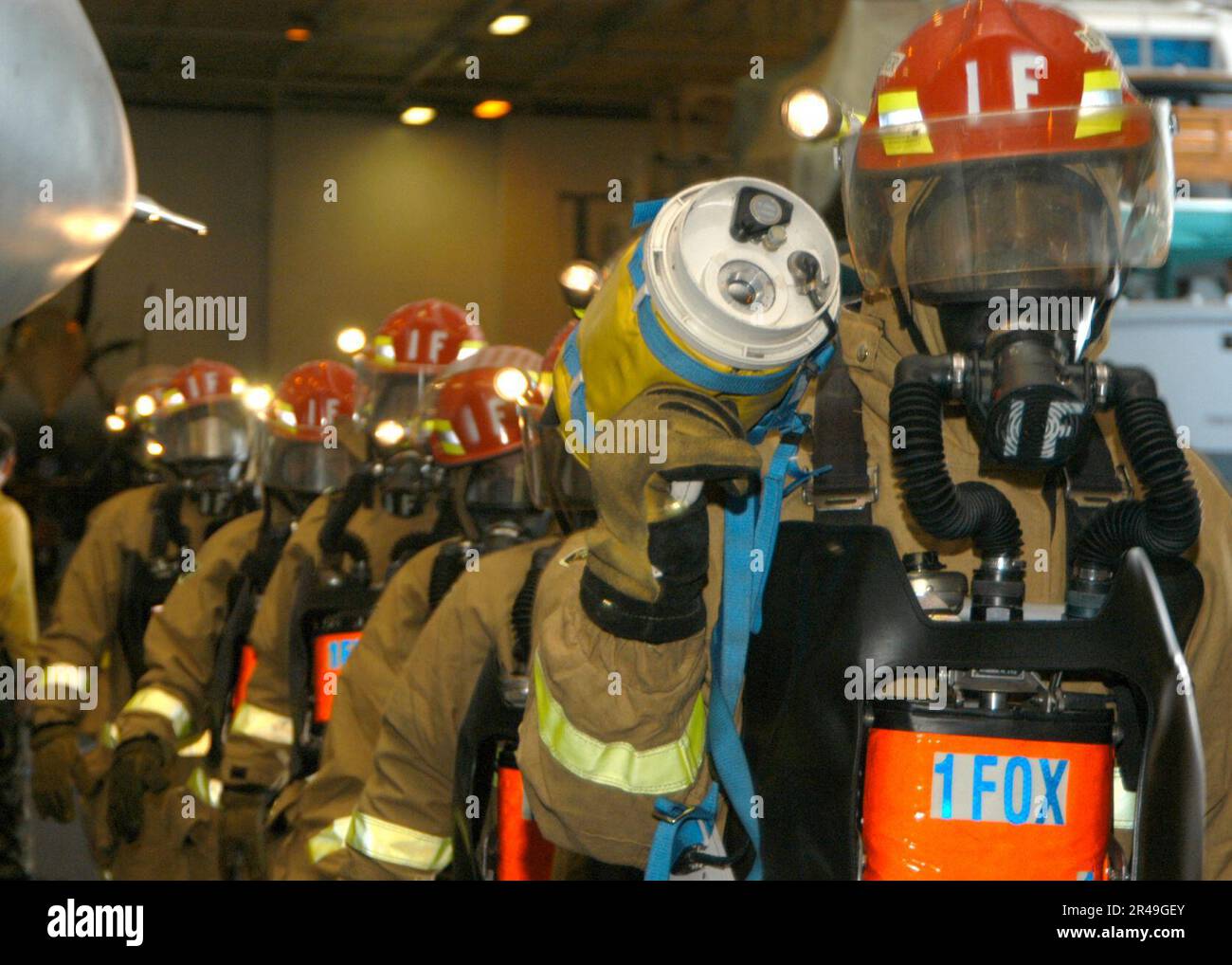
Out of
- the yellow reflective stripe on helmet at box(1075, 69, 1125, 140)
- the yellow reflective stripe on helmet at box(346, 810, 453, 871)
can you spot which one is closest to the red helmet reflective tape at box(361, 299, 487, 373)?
the yellow reflective stripe on helmet at box(346, 810, 453, 871)

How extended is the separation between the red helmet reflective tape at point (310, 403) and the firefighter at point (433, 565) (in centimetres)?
131

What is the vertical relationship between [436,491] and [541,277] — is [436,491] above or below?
below

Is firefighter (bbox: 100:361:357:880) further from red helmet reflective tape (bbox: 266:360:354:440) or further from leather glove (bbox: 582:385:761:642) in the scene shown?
leather glove (bbox: 582:385:761:642)

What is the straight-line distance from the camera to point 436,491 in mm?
5023

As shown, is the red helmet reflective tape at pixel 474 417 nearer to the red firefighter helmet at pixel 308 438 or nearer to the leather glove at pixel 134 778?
the red firefighter helmet at pixel 308 438

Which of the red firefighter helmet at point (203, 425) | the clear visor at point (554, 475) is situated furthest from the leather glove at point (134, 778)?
the clear visor at point (554, 475)

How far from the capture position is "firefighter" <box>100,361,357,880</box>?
5.40 m

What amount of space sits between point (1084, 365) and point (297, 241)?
11.1 m

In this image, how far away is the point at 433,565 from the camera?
4.05 m

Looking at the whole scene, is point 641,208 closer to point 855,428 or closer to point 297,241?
point 855,428

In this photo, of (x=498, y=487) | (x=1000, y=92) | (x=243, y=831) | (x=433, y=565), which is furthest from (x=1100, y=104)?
(x=243, y=831)

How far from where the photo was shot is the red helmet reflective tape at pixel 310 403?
5.79m

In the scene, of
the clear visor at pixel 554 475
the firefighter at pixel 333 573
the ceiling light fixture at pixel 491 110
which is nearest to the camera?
the clear visor at pixel 554 475

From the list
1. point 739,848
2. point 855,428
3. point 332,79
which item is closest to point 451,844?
point 739,848
